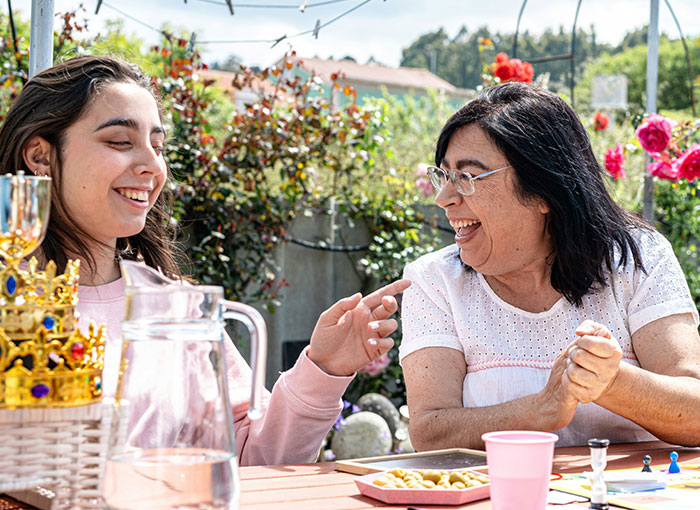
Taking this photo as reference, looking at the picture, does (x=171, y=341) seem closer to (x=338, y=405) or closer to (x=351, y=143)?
(x=338, y=405)

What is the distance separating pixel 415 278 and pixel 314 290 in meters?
2.75

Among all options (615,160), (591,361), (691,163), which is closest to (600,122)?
(615,160)

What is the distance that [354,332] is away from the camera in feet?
5.05

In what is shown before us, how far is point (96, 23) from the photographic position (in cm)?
402

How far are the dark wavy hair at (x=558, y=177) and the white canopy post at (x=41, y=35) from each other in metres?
1.08

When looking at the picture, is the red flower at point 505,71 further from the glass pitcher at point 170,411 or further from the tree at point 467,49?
the tree at point 467,49

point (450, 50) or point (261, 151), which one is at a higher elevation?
point (450, 50)

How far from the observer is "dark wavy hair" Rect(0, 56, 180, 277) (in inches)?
68.4

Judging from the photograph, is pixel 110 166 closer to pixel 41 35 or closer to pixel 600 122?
pixel 41 35

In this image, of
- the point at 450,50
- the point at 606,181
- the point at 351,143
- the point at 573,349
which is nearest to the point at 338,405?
the point at 573,349

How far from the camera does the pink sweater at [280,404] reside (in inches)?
61.7

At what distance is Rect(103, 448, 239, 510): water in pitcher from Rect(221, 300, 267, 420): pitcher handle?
0.27ft

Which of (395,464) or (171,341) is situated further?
(395,464)

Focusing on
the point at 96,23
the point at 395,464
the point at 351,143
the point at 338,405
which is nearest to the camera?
the point at 395,464
